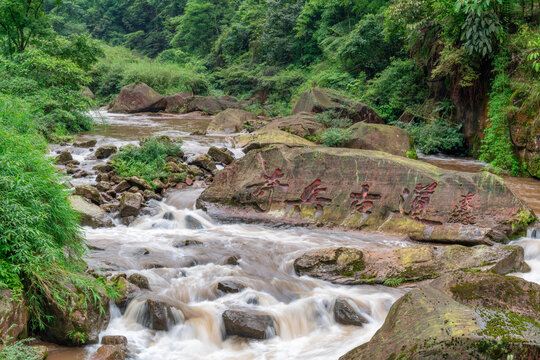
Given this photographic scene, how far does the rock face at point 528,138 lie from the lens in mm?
9789

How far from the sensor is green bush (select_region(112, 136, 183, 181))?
375 inches

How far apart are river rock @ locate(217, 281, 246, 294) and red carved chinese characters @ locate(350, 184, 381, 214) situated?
2.98m

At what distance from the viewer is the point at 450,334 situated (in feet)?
7.61

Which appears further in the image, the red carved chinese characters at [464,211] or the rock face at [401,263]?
the red carved chinese characters at [464,211]

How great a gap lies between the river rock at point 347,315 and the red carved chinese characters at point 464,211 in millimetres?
2942

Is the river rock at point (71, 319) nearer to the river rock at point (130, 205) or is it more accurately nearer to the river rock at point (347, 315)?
the river rock at point (347, 315)

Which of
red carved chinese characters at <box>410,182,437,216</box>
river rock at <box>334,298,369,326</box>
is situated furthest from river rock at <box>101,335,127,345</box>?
red carved chinese characters at <box>410,182,437,216</box>

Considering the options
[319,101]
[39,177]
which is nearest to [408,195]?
[39,177]

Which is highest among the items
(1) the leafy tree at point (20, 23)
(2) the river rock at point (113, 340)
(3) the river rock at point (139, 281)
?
(1) the leafy tree at point (20, 23)

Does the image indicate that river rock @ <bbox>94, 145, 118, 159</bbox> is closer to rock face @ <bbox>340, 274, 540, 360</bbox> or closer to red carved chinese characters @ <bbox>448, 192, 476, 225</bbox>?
red carved chinese characters @ <bbox>448, 192, 476, 225</bbox>

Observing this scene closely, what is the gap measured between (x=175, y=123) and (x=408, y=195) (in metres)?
13.8

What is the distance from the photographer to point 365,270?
5438 millimetres

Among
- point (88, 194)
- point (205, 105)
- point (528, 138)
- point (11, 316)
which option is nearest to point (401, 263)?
point (11, 316)

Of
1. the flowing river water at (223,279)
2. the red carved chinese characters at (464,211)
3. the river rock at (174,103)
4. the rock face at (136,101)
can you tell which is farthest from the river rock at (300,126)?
the rock face at (136,101)
